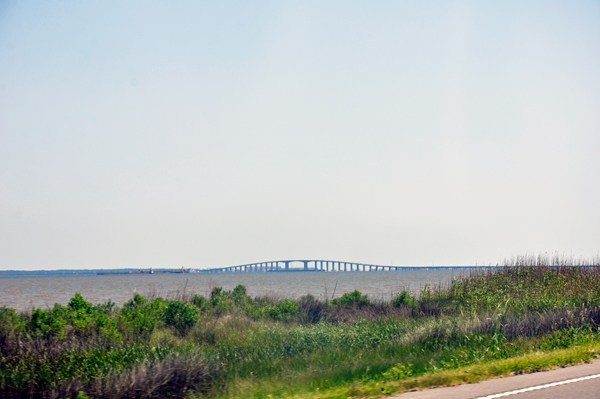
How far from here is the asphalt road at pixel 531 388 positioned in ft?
25.2

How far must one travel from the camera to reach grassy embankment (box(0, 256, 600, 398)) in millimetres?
9430

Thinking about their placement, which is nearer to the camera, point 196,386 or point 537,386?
point 537,386

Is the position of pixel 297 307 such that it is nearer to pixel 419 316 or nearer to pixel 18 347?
pixel 419 316

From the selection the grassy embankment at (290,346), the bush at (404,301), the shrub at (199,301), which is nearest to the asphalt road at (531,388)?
the grassy embankment at (290,346)

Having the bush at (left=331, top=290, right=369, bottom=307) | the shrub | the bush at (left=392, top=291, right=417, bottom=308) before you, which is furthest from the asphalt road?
the shrub

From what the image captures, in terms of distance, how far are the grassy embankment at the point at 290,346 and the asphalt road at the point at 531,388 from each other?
1.72ft

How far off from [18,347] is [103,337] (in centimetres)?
237

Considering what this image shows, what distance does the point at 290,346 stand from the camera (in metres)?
13.8

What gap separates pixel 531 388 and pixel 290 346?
7043mm

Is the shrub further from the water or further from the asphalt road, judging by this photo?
the asphalt road

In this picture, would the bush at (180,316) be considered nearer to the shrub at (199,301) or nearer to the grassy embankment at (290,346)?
the grassy embankment at (290,346)

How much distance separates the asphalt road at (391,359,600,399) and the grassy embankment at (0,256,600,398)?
0.52 m

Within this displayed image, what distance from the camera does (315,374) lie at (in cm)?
1038

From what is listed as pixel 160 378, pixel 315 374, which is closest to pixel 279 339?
pixel 315 374
